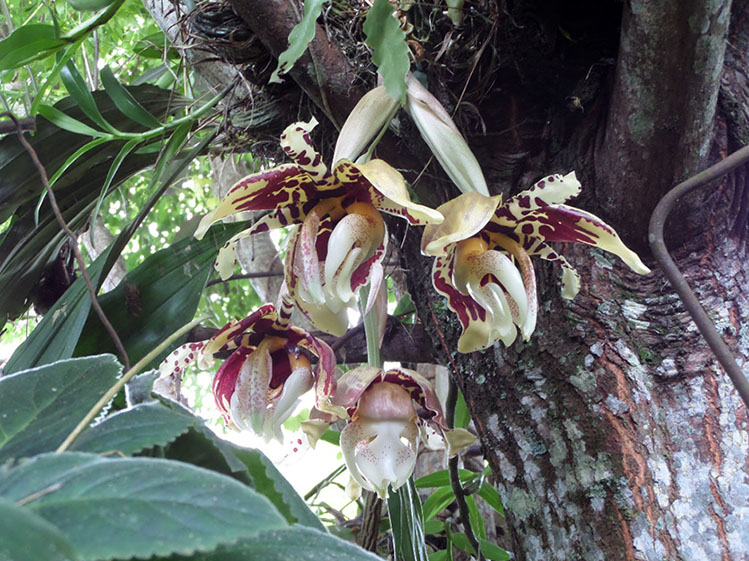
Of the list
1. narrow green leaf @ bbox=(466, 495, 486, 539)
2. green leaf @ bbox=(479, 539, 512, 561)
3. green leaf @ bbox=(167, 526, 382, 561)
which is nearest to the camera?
green leaf @ bbox=(167, 526, 382, 561)

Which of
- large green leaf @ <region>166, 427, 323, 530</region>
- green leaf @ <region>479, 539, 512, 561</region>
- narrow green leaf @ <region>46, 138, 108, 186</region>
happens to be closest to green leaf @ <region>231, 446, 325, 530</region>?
large green leaf @ <region>166, 427, 323, 530</region>

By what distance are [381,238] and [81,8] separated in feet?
1.39

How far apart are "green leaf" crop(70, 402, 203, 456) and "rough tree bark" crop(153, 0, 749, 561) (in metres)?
0.46

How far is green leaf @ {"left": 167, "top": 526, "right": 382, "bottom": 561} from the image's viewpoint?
29 centimetres

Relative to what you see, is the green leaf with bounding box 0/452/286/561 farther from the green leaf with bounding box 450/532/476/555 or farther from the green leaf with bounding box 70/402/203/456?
the green leaf with bounding box 450/532/476/555

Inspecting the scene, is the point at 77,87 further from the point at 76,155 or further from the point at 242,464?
the point at 242,464

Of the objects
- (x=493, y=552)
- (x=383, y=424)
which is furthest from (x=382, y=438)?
(x=493, y=552)

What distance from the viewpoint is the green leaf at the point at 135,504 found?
201 mm

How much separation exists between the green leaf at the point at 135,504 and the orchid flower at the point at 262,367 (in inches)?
15.5

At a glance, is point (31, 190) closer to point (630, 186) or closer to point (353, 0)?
point (353, 0)

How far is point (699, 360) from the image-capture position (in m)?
0.66

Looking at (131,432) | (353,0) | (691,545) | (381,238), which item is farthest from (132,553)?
(353,0)

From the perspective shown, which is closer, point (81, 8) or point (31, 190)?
point (81, 8)

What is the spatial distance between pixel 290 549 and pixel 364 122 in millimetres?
423
